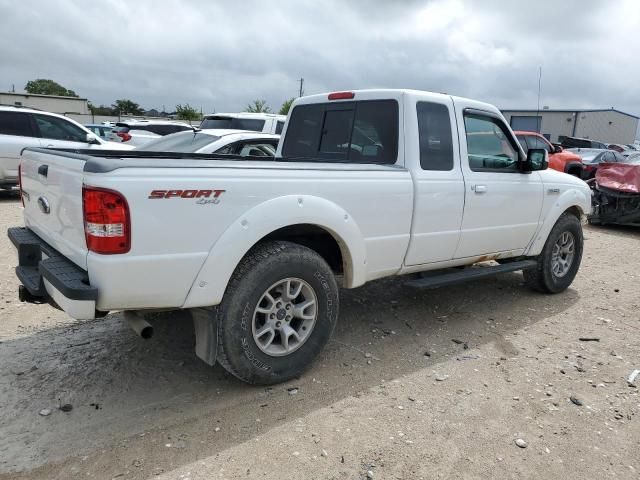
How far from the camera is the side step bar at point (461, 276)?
4219 mm

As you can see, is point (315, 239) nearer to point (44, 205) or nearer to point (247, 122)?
point (44, 205)

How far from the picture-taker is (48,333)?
418 centimetres

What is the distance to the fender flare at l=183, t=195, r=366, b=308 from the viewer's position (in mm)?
2941

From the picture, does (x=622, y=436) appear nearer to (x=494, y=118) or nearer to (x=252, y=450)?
(x=252, y=450)

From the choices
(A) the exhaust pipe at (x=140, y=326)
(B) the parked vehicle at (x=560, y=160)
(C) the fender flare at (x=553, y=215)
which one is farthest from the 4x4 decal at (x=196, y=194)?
(B) the parked vehicle at (x=560, y=160)

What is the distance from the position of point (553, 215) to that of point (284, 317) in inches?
132

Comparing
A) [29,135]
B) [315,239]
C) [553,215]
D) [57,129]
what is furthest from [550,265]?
[29,135]

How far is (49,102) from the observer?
1906 inches

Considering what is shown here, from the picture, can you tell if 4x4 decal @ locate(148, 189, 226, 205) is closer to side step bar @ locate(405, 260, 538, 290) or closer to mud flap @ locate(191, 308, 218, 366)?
mud flap @ locate(191, 308, 218, 366)

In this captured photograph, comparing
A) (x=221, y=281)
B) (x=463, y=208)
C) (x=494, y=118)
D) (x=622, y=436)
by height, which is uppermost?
(x=494, y=118)

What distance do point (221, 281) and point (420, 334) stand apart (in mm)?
2154

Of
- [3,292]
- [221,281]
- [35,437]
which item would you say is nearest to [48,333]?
[3,292]

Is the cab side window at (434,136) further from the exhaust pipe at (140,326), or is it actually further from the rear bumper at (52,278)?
the rear bumper at (52,278)

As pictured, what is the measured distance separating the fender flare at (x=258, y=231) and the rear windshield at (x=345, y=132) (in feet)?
2.90
